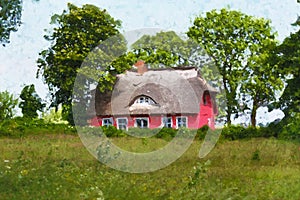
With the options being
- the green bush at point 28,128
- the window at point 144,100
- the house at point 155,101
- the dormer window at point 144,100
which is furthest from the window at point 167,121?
the green bush at point 28,128

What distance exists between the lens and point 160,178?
51.5 feet

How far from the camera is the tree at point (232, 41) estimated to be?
2089 inches

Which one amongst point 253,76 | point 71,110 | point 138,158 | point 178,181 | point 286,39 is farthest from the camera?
point 253,76

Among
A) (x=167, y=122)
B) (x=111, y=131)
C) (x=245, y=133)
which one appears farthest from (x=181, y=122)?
(x=111, y=131)

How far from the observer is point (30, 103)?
5012 cm

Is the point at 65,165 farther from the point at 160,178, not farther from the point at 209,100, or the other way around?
the point at 209,100

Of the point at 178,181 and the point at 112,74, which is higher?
the point at 112,74

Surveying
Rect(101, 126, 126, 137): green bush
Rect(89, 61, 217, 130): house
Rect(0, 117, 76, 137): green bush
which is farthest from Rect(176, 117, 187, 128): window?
Rect(0, 117, 76, 137): green bush

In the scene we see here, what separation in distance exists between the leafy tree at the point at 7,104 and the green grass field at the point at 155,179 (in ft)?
85.1

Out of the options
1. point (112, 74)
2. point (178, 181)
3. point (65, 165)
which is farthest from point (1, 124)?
point (178, 181)

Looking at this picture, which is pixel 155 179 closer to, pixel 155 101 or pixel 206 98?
pixel 206 98

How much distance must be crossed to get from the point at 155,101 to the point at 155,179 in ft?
96.5

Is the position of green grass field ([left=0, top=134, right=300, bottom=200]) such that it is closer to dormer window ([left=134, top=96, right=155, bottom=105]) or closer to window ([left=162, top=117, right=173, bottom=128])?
dormer window ([left=134, top=96, right=155, bottom=105])

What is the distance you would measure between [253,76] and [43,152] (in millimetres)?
34863
